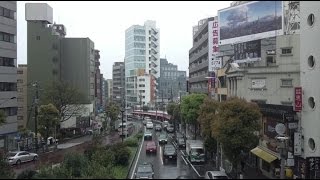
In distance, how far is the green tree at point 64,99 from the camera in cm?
7656

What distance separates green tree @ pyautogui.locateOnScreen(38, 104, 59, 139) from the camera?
6169cm

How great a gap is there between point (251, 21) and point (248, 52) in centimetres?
451

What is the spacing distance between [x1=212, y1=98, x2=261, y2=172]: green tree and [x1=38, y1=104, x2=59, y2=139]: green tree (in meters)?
32.4

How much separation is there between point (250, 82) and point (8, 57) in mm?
32730

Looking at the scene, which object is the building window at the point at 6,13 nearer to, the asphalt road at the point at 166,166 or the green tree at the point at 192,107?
the asphalt road at the point at 166,166

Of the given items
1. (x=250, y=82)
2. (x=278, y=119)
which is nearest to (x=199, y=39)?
(x=250, y=82)

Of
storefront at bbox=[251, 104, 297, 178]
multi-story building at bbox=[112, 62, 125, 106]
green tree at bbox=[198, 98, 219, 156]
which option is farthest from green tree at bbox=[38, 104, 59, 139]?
multi-story building at bbox=[112, 62, 125, 106]

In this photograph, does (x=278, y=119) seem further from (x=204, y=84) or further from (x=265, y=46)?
(x=204, y=84)

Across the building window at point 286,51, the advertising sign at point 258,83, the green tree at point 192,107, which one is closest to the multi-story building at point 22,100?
the green tree at point 192,107

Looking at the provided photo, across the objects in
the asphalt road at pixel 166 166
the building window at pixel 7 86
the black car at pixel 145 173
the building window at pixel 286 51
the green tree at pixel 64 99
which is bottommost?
the asphalt road at pixel 166 166

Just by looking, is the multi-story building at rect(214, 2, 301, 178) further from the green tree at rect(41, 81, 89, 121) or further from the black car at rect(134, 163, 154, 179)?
the green tree at rect(41, 81, 89, 121)

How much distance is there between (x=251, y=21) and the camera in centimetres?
5094

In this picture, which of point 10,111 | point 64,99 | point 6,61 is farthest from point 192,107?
point 6,61

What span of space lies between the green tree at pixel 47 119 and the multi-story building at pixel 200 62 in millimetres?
32040
